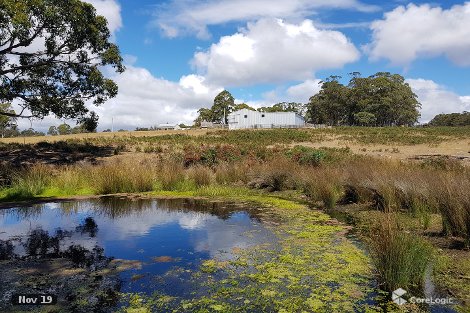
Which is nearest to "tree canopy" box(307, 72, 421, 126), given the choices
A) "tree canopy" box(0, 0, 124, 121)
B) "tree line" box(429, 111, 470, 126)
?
"tree line" box(429, 111, 470, 126)

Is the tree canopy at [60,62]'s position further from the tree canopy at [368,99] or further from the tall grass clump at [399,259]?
the tree canopy at [368,99]

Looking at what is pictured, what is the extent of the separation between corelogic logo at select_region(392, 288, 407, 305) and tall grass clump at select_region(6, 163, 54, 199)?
11.3m

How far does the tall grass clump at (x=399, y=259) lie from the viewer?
4.29 m

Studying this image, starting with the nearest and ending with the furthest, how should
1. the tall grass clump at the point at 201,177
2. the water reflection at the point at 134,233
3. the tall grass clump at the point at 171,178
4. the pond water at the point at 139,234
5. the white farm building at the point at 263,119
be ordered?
the pond water at the point at 139,234, the water reflection at the point at 134,233, the tall grass clump at the point at 171,178, the tall grass clump at the point at 201,177, the white farm building at the point at 263,119

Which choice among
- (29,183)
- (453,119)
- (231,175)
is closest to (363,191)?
(231,175)

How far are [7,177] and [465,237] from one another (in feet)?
47.8

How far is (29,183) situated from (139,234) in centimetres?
734

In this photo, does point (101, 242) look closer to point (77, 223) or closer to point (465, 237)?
point (77, 223)

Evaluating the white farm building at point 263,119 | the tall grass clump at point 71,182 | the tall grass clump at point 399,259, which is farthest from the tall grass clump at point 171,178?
the white farm building at point 263,119

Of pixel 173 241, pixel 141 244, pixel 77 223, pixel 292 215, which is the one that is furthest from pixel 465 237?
pixel 77 223

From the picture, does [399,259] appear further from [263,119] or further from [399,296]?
[263,119]

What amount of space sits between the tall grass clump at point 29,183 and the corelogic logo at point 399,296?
11325mm

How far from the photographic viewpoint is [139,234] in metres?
7.25

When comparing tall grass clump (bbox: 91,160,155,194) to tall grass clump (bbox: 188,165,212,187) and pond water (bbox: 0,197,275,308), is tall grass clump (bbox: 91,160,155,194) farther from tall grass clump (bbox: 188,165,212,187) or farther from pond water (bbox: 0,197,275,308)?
pond water (bbox: 0,197,275,308)
